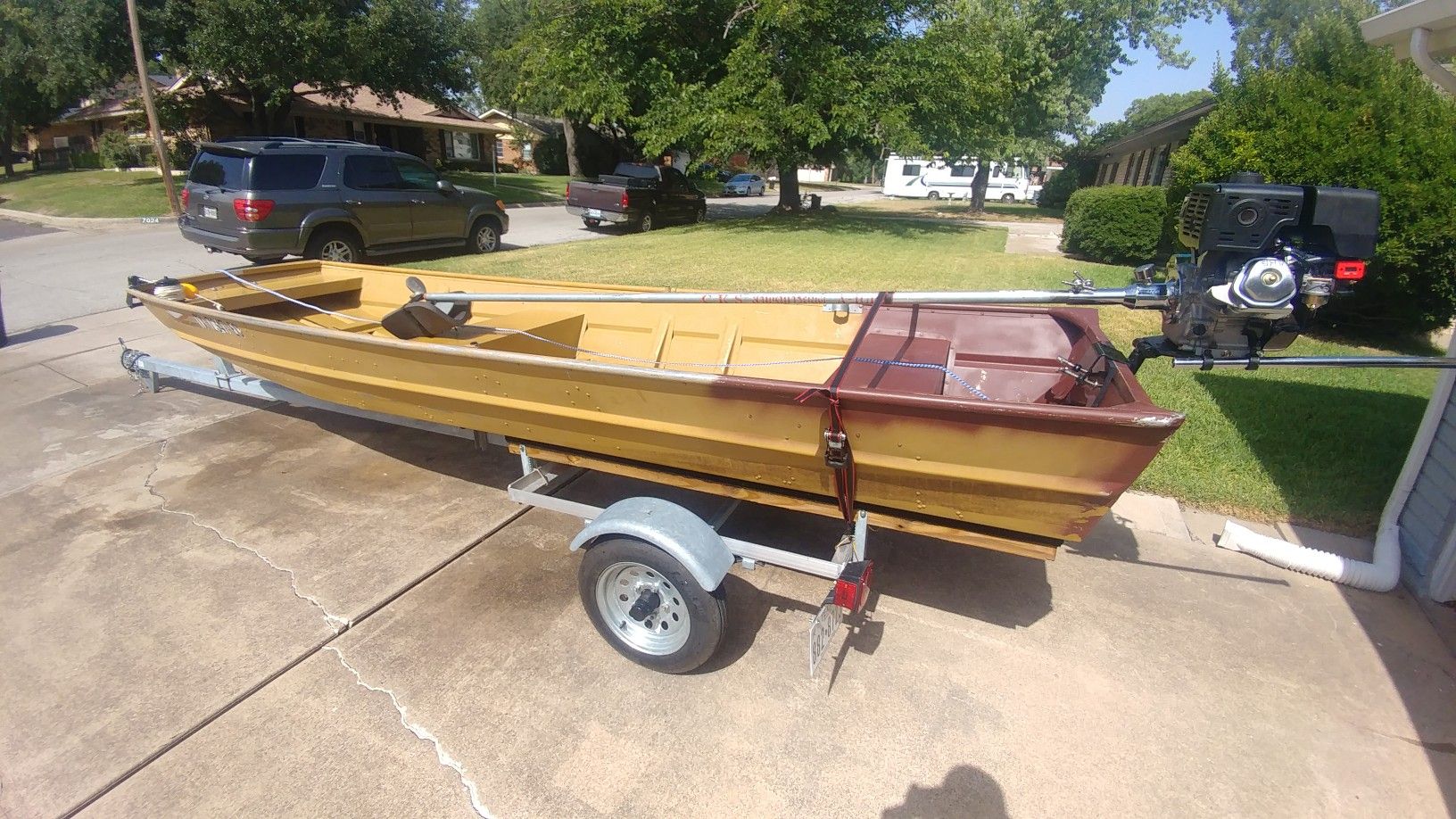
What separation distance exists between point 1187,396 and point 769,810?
5295mm

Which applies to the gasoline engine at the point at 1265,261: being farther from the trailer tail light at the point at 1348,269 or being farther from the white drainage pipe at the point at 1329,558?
the white drainage pipe at the point at 1329,558

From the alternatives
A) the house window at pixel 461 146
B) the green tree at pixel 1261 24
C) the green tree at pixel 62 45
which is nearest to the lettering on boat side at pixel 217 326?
the green tree at pixel 62 45

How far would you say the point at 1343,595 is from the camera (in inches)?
138

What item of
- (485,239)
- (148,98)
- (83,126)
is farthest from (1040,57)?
(83,126)

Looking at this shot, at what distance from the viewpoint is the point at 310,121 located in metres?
32.5

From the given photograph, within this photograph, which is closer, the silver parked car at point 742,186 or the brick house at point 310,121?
the brick house at point 310,121

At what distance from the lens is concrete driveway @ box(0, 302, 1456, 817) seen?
2438mm

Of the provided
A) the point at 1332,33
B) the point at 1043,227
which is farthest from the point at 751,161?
the point at 1332,33

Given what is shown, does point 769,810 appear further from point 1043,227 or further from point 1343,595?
point 1043,227

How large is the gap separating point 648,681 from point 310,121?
38.1m

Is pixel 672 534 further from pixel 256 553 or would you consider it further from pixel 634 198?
pixel 634 198

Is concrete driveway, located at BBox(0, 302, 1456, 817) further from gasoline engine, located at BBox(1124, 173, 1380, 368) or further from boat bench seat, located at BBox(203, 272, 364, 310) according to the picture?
boat bench seat, located at BBox(203, 272, 364, 310)

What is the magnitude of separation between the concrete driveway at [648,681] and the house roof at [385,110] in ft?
92.4

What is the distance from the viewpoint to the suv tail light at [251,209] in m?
9.34
